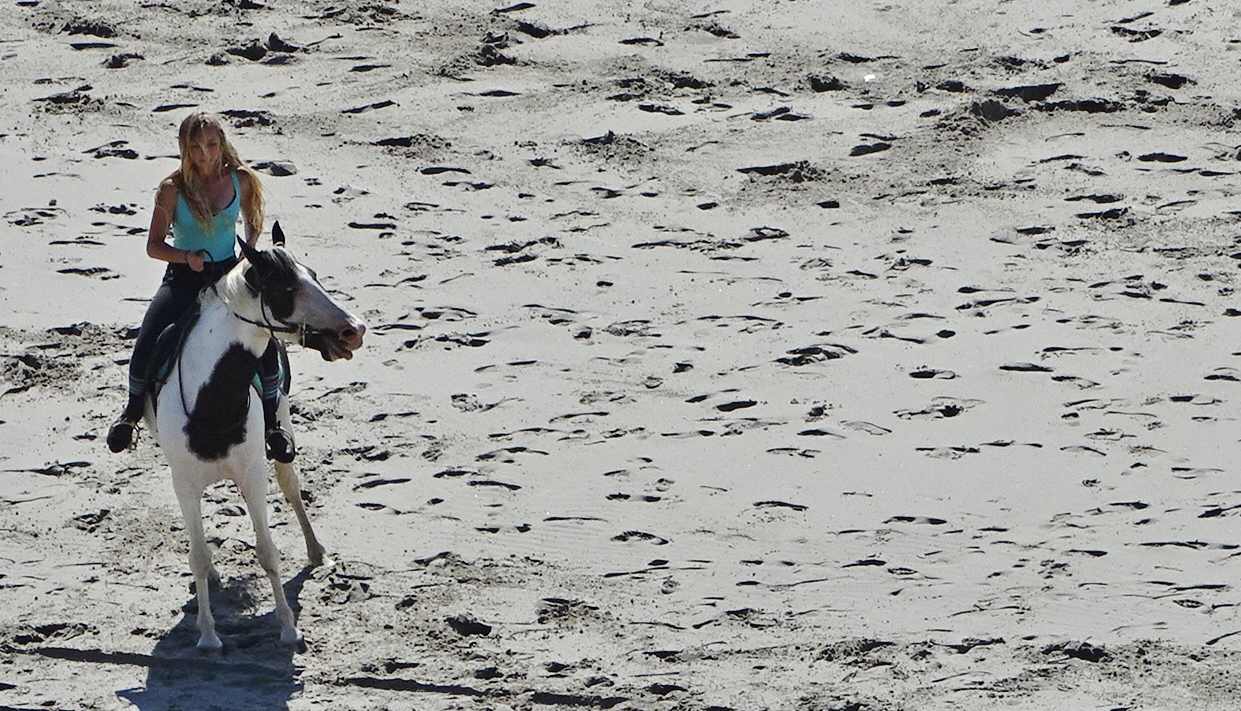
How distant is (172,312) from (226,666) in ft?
4.29

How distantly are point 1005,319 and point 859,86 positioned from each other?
3.05 meters

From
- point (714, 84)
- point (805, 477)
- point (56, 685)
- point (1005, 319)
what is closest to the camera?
point (56, 685)

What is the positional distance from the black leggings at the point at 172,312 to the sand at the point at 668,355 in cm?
94

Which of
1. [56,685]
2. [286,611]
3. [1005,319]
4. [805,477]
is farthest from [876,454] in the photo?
[56,685]

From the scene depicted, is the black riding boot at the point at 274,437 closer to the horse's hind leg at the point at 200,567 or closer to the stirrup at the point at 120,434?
the horse's hind leg at the point at 200,567

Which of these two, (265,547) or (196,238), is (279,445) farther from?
(196,238)

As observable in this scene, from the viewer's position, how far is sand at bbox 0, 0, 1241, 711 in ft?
22.1

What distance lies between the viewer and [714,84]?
39.1ft

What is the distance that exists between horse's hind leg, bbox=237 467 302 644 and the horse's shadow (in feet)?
0.22

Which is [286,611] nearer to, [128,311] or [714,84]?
[128,311]

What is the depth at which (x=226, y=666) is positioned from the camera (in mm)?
6660

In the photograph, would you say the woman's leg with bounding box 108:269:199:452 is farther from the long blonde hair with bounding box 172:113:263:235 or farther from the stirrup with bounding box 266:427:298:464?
the stirrup with bounding box 266:427:298:464

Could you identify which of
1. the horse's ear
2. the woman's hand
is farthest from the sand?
the horse's ear

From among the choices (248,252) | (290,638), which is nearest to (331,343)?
(248,252)
